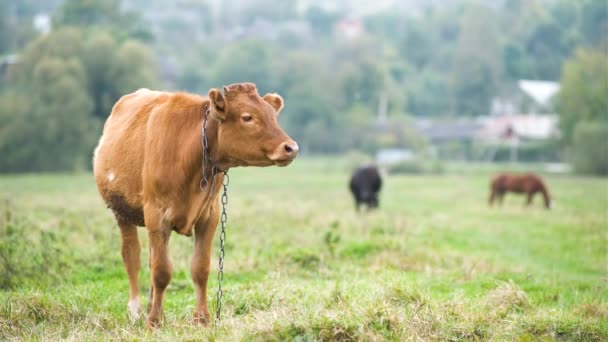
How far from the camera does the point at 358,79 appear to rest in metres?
88.6

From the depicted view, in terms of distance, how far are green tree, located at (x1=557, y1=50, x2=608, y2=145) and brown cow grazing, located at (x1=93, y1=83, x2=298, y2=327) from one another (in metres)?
56.3

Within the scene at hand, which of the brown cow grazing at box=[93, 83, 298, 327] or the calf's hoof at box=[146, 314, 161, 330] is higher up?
the brown cow grazing at box=[93, 83, 298, 327]

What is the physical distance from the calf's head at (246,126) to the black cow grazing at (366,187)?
16.5 metres

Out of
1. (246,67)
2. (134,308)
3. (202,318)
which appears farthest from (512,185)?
(246,67)

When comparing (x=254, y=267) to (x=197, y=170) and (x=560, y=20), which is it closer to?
(x=197, y=170)

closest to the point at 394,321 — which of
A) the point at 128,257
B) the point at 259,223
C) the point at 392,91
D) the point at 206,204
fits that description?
the point at 206,204

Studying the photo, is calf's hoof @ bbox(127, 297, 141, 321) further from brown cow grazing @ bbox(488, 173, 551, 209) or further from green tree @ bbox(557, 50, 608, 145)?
green tree @ bbox(557, 50, 608, 145)

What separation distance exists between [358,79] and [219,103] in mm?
81997

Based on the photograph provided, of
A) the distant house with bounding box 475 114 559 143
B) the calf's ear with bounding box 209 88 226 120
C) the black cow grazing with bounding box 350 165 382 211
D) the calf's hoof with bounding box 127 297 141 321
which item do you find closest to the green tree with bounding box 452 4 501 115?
the distant house with bounding box 475 114 559 143

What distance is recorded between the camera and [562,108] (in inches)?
2490

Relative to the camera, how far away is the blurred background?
4966cm

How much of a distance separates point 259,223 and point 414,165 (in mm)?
39724

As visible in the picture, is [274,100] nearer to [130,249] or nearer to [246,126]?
[246,126]

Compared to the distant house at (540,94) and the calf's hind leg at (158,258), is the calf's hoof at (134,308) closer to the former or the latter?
the calf's hind leg at (158,258)
